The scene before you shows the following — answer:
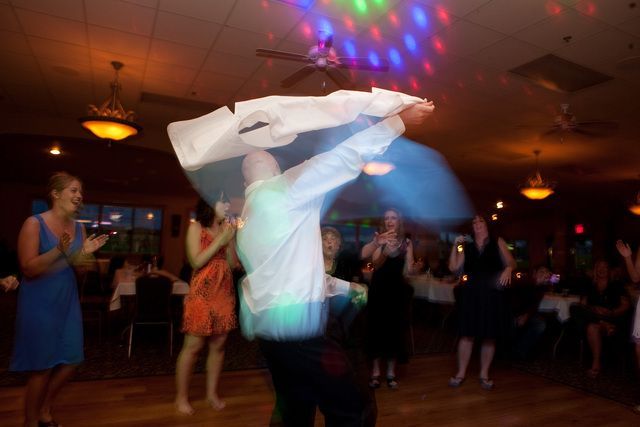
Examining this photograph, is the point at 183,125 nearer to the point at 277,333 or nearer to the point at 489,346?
the point at 277,333

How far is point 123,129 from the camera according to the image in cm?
563

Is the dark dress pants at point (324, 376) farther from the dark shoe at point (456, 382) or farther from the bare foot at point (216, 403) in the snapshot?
the dark shoe at point (456, 382)

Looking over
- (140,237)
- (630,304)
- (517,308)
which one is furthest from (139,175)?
(630,304)

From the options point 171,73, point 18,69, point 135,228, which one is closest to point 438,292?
point 171,73

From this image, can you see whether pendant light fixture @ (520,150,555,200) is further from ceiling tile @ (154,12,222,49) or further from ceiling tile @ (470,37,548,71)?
ceiling tile @ (154,12,222,49)

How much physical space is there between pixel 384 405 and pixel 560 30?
11.9ft

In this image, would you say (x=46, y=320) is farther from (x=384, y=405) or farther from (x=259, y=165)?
(x=384, y=405)

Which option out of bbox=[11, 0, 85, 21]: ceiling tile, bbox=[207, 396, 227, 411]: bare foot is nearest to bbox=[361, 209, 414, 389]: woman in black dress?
bbox=[207, 396, 227, 411]: bare foot

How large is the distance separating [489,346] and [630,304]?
227 cm

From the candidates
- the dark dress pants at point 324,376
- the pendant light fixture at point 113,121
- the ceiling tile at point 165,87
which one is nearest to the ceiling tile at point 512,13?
the dark dress pants at point 324,376

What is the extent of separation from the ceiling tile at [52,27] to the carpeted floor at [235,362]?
3239 mm

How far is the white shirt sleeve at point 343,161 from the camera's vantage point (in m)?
1.30

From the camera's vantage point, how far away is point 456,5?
3.74 meters

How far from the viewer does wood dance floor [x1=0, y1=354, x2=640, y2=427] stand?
9.60 feet
